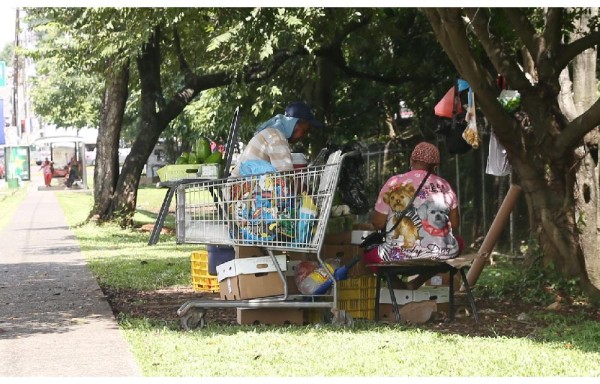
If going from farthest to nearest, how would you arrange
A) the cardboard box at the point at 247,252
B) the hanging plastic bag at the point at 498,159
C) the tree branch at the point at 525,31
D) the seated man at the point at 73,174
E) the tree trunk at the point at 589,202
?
the seated man at the point at 73,174 < the hanging plastic bag at the point at 498,159 < the tree trunk at the point at 589,202 < the tree branch at the point at 525,31 < the cardboard box at the point at 247,252

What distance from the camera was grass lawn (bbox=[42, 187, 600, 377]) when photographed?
23.4 feet

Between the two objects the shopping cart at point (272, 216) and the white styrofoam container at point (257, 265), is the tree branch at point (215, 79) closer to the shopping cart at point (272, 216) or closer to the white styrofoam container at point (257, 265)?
the shopping cart at point (272, 216)

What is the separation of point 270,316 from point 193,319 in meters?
0.64

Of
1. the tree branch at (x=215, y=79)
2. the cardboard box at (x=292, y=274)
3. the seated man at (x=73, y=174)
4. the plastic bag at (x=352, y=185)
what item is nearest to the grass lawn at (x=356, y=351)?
the cardboard box at (x=292, y=274)

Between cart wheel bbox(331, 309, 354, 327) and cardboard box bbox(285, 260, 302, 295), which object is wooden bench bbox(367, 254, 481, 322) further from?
cardboard box bbox(285, 260, 302, 295)

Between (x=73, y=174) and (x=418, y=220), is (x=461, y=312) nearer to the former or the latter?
(x=418, y=220)

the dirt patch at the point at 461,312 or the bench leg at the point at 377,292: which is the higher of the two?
the bench leg at the point at 377,292

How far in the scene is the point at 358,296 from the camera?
9844 millimetres

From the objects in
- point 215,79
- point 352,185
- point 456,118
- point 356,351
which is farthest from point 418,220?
point 215,79

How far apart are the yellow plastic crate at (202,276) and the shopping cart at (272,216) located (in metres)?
2.19

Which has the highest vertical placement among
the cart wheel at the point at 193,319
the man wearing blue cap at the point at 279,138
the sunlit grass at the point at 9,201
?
the man wearing blue cap at the point at 279,138

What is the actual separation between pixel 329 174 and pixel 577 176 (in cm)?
323

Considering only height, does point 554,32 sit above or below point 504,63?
above

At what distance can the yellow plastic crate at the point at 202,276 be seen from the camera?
11.7 meters
